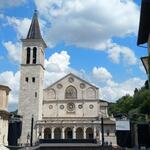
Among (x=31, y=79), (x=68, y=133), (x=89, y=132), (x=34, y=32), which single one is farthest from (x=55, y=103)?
(x=34, y=32)

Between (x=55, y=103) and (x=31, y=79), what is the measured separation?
7.55 metres

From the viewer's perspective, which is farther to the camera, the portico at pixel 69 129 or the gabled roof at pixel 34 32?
the gabled roof at pixel 34 32

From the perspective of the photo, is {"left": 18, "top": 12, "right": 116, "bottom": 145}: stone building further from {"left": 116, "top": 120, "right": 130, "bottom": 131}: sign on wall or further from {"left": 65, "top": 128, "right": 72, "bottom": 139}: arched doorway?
{"left": 116, "top": 120, "right": 130, "bottom": 131}: sign on wall

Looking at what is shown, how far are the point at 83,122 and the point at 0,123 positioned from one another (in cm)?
2171

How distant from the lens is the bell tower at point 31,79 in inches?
2859

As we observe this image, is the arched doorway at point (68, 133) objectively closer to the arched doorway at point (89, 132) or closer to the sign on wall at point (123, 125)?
the arched doorway at point (89, 132)

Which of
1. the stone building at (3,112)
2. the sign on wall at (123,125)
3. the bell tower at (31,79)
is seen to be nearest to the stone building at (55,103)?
the bell tower at (31,79)

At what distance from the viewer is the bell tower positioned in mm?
72625

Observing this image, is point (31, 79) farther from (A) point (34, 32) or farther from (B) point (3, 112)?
(B) point (3, 112)

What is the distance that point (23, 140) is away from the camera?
7006cm

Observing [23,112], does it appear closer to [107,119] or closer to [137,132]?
[107,119]

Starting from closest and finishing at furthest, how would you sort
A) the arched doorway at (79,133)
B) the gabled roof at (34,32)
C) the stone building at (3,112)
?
the stone building at (3,112) → the arched doorway at (79,133) → the gabled roof at (34,32)

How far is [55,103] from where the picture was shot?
76.9 meters

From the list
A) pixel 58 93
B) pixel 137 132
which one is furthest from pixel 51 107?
pixel 137 132
